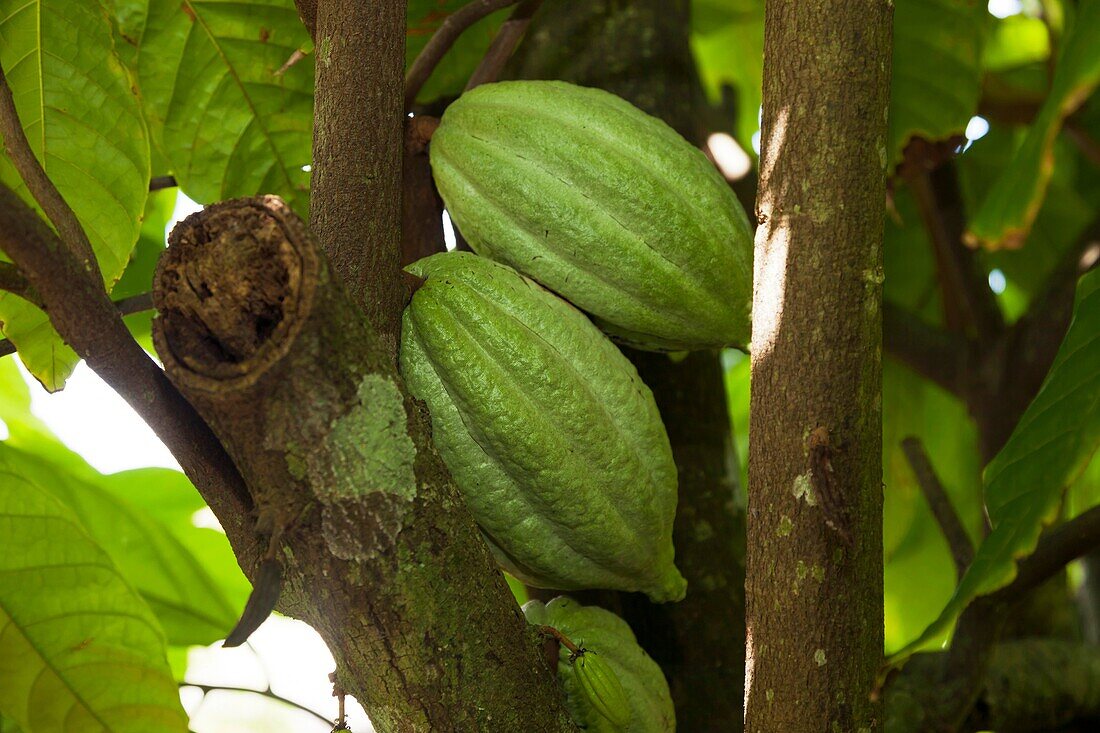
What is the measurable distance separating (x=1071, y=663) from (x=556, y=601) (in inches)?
36.9

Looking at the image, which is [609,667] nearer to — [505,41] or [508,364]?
[508,364]

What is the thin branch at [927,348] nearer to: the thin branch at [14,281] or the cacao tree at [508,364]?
the cacao tree at [508,364]

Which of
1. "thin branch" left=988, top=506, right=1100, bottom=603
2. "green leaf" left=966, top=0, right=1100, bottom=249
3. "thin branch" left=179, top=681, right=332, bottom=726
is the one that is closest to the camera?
"green leaf" left=966, top=0, right=1100, bottom=249

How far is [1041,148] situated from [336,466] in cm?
73

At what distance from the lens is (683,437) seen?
4.25ft

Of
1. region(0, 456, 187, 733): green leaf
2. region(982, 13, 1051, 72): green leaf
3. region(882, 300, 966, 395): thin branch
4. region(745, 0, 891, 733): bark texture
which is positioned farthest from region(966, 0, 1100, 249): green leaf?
region(982, 13, 1051, 72): green leaf

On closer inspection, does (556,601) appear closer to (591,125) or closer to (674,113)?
(591,125)

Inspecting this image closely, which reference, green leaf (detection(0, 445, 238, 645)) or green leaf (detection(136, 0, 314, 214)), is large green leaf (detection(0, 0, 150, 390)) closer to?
green leaf (detection(136, 0, 314, 214))

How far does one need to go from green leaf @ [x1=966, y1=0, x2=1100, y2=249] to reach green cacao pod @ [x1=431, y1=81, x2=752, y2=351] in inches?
9.9

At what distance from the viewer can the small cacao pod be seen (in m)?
0.93


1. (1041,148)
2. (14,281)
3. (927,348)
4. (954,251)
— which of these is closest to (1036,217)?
(954,251)

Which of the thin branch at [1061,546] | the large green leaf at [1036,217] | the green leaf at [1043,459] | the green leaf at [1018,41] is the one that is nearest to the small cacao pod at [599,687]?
the green leaf at [1043,459]

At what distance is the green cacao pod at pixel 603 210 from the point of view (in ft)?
3.33

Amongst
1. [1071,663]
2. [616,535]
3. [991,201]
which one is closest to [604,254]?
[616,535]
